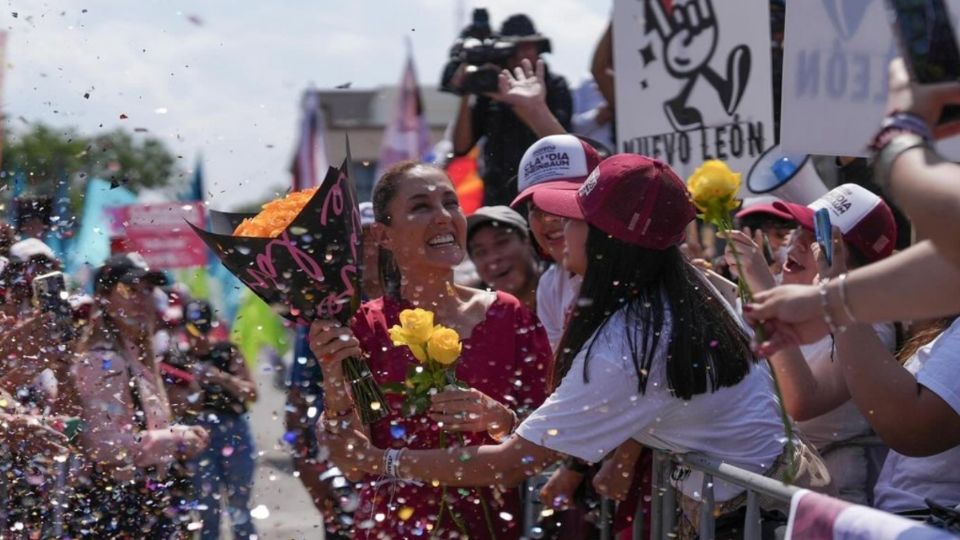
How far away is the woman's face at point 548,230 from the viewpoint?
5.16 metres

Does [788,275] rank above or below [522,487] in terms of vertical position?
above

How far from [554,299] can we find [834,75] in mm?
1414

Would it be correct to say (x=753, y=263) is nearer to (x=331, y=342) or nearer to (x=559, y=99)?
(x=331, y=342)

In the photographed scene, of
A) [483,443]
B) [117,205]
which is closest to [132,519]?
[483,443]

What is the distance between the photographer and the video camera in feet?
21.4

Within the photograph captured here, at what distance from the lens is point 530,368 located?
4.45 m

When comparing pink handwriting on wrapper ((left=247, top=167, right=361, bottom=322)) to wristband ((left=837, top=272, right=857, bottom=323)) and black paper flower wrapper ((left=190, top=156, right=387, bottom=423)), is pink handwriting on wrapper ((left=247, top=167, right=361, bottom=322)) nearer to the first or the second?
black paper flower wrapper ((left=190, top=156, right=387, bottom=423))

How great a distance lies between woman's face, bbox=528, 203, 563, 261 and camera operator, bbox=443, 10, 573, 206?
1114 mm

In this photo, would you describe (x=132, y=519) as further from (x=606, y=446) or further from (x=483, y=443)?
(x=606, y=446)


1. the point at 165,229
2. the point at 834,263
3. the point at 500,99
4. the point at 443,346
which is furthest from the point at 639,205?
the point at 165,229

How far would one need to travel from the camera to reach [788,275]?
14.8ft

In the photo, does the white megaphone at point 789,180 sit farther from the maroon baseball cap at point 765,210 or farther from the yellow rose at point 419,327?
the yellow rose at point 419,327

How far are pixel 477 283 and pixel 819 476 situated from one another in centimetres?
375

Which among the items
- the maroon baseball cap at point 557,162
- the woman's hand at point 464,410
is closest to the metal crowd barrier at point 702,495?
the woman's hand at point 464,410
